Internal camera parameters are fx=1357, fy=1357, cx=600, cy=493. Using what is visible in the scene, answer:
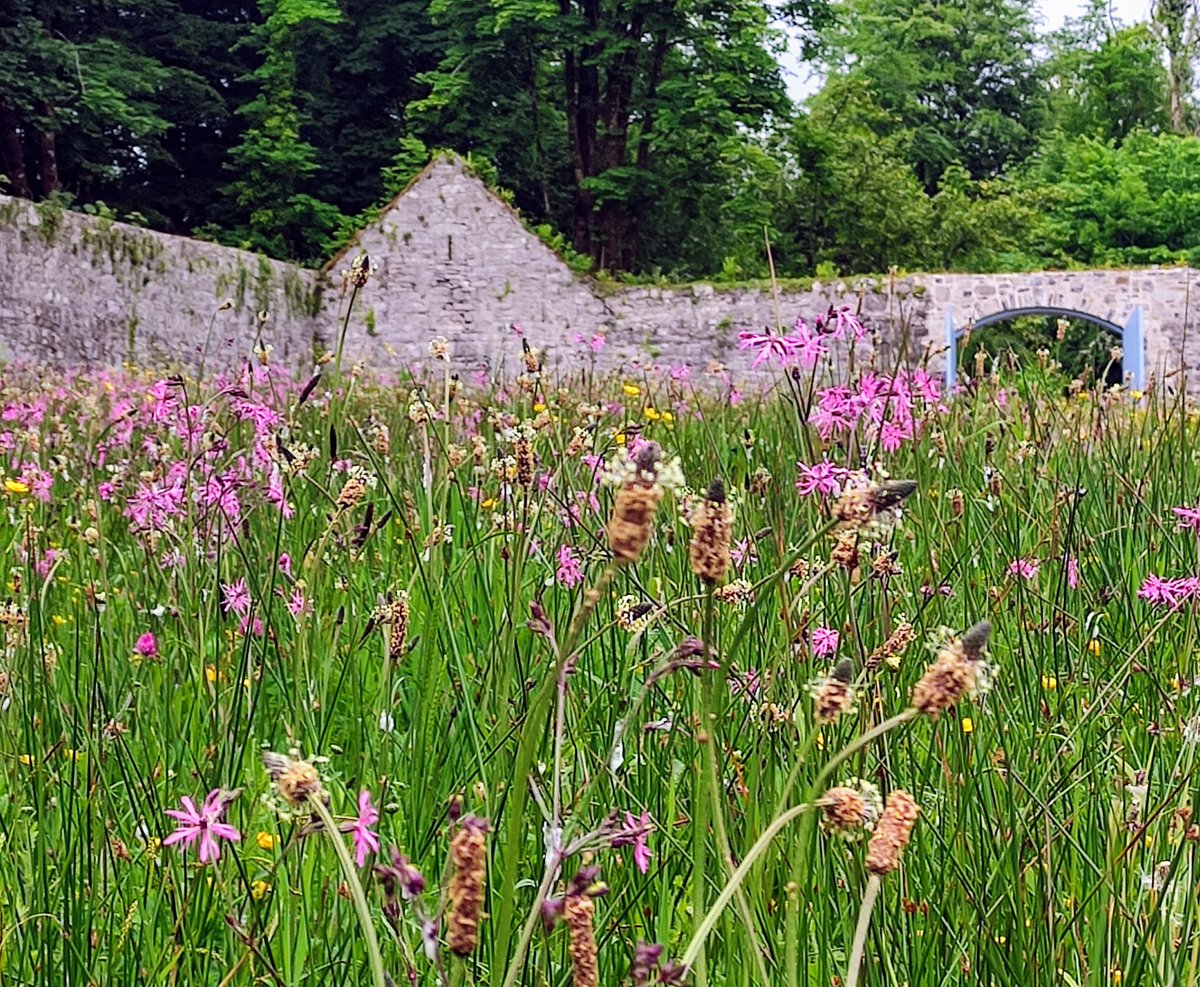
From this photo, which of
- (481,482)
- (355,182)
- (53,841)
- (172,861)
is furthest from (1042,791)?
(355,182)

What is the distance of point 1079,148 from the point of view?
95.5ft

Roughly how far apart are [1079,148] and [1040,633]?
98.4ft

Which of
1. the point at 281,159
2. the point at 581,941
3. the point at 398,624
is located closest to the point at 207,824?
the point at 398,624

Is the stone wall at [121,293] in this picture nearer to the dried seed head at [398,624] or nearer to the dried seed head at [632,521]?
the dried seed head at [398,624]

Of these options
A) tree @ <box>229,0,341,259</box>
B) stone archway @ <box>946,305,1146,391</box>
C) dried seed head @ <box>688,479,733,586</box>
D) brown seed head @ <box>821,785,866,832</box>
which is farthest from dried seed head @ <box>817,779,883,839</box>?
tree @ <box>229,0,341,259</box>

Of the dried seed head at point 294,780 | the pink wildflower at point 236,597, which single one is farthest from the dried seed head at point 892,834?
the pink wildflower at point 236,597

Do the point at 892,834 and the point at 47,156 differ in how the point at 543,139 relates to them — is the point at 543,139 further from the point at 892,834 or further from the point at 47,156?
the point at 892,834

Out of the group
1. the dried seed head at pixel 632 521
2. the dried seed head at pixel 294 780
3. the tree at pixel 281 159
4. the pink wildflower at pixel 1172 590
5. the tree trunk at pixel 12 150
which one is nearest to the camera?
the dried seed head at pixel 632 521

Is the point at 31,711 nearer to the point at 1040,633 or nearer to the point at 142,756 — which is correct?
the point at 142,756

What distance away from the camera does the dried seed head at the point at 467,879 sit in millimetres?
510

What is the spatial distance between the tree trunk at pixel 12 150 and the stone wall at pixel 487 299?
26.4 ft

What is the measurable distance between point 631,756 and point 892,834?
2.97 ft

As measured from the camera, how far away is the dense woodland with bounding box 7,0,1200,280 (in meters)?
22.1

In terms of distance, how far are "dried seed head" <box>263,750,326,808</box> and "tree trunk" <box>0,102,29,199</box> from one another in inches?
903
